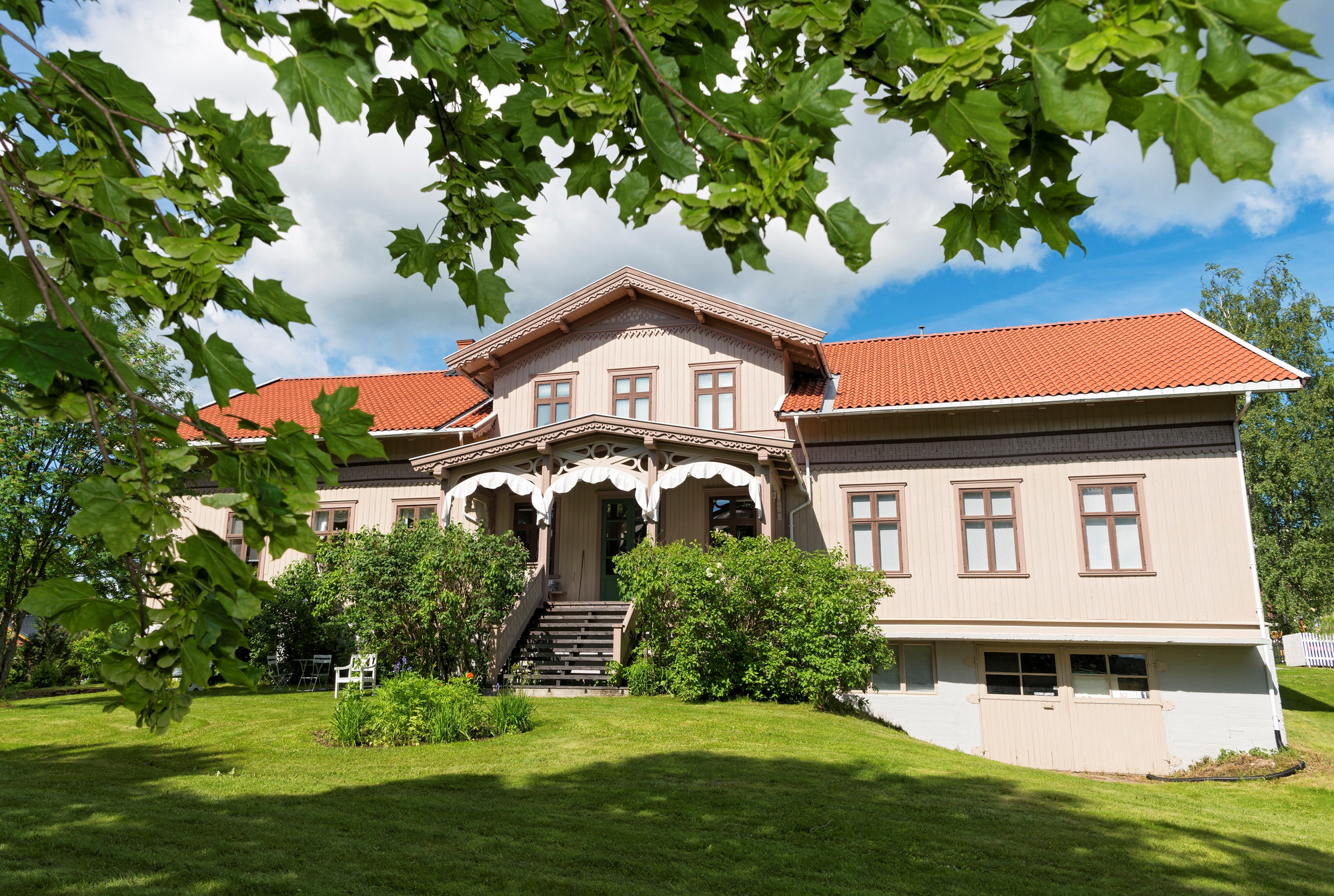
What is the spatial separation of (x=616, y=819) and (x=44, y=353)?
5768 mm

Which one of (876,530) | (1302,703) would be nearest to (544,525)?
(876,530)

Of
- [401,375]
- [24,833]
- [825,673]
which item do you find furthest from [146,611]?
[401,375]

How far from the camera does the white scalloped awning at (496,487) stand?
16312 mm

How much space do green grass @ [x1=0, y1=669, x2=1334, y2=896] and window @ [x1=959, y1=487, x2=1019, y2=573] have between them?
17.8 feet

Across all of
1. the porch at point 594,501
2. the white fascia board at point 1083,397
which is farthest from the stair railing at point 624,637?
the white fascia board at point 1083,397

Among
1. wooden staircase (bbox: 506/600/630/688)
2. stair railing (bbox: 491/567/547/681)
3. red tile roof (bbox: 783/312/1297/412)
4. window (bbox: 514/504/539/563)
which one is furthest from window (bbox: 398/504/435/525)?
red tile roof (bbox: 783/312/1297/412)

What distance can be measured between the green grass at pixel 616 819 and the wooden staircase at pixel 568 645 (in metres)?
3.86

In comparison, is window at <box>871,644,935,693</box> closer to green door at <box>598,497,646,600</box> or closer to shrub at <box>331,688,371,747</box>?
green door at <box>598,497,646,600</box>

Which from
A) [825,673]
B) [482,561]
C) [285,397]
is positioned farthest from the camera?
[285,397]

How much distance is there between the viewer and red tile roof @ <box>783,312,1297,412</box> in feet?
52.1

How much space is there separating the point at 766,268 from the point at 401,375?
77.0ft

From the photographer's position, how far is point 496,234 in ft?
12.3

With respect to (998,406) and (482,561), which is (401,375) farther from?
(998,406)

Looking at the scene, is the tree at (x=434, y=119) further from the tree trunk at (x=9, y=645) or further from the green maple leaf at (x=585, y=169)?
the tree trunk at (x=9, y=645)
